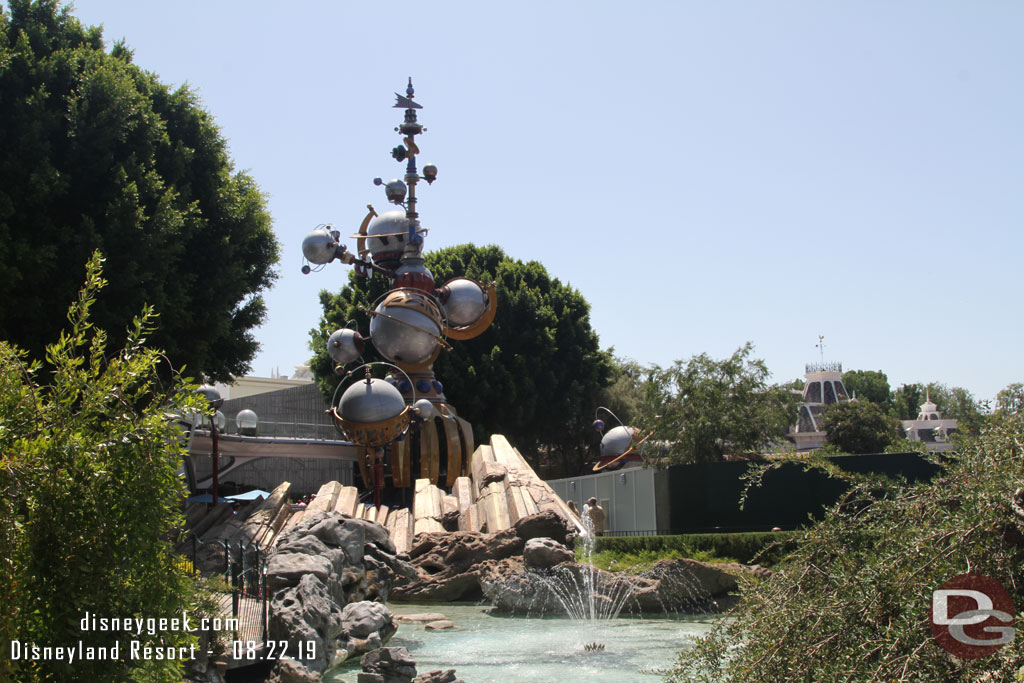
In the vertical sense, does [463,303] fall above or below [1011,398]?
above

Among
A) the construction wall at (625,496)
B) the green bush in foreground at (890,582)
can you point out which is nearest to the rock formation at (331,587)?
the green bush in foreground at (890,582)

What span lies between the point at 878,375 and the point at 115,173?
3026 inches

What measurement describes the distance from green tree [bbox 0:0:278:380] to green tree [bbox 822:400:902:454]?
35.2m

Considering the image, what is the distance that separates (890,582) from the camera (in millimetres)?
4168

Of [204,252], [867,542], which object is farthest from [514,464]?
[867,542]

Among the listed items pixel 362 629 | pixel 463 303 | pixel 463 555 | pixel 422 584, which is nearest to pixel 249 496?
pixel 463 303

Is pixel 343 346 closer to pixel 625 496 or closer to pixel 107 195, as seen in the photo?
pixel 625 496

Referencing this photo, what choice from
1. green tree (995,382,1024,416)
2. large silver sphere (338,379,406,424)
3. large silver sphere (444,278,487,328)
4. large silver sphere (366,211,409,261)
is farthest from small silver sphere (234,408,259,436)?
green tree (995,382,1024,416)

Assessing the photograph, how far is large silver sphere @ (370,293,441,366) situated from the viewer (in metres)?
23.5

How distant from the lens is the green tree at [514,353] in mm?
34250

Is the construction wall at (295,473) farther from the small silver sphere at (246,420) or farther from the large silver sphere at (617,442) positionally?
the large silver sphere at (617,442)

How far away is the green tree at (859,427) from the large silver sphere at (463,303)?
84.0 feet

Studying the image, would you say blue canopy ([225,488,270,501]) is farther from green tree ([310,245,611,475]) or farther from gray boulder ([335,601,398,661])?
gray boulder ([335,601,398,661])

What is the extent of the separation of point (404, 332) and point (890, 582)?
65.5ft
